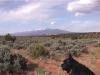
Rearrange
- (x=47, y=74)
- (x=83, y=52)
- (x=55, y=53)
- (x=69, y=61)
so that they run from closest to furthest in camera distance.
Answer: (x=69, y=61) < (x=47, y=74) < (x=55, y=53) < (x=83, y=52)

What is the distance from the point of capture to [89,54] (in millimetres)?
25422

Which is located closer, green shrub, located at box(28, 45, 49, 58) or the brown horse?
the brown horse

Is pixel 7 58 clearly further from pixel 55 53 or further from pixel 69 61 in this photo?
pixel 69 61

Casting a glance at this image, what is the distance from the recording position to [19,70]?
18031 millimetres

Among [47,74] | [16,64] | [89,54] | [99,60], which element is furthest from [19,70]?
[89,54]

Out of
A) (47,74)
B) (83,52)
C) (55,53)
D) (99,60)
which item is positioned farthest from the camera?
(83,52)

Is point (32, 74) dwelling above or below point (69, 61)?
below

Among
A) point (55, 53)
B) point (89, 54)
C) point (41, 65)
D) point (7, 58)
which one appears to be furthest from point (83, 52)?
point (7, 58)

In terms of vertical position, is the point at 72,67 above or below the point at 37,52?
above

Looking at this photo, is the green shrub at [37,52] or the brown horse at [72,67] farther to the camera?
the green shrub at [37,52]

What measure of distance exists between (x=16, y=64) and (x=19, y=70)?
376 mm

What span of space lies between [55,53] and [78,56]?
164cm

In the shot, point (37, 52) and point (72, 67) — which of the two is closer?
point (72, 67)

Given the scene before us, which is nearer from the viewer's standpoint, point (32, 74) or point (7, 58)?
point (32, 74)
